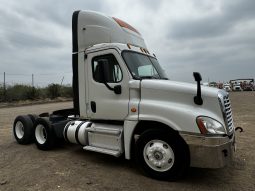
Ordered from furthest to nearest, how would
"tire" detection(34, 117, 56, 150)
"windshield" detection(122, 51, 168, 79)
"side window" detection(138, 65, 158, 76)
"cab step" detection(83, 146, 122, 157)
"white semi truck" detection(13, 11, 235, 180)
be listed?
"tire" detection(34, 117, 56, 150) → "side window" detection(138, 65, 158, 76) → "windshield" detection(122, 51, 168, 79) → "cab step" detection(83, 146, 122, 157) → "white semi truck" detection(13, 11, 235, 180)

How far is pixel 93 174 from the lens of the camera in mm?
5957

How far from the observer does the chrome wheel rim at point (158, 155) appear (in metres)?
5.45

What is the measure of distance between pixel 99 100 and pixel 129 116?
3.14 ft

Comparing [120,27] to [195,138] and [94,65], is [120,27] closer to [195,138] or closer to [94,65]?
[94,65]

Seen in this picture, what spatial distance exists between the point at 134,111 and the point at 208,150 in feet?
5.38

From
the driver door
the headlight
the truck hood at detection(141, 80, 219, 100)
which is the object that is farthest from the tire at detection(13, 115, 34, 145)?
the headlight

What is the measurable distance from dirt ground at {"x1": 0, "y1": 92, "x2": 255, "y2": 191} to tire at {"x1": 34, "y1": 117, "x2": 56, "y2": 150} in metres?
0.19

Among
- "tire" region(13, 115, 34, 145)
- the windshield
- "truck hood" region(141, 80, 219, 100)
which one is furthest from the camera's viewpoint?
"tire" region(13, 115, 34, 145)

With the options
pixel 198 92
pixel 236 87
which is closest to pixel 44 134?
pixel 198 92

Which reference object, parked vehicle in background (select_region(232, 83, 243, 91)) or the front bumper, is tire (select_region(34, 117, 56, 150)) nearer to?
the front bumper

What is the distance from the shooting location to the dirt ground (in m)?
5.31

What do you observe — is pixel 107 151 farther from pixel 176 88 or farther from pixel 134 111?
pixel 176 88

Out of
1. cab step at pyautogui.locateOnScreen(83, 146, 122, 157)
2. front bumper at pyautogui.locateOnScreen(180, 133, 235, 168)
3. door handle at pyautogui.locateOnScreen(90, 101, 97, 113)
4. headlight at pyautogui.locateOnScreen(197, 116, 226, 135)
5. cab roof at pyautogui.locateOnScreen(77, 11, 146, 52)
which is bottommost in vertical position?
cab step at pyautogui.locateOnScreen(83, 146, 122, 157)

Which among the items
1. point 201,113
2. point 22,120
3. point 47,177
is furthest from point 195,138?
point 22,120
